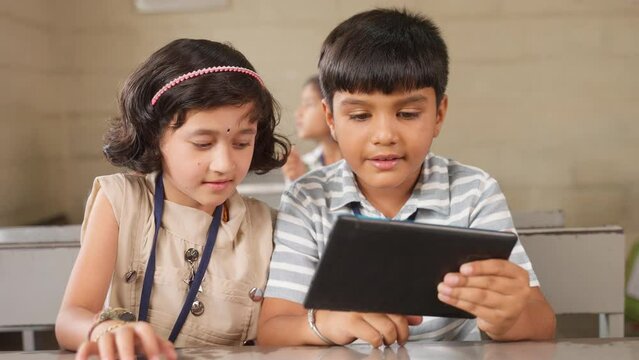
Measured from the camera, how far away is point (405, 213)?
126 centimetres

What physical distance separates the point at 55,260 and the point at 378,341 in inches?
33.2

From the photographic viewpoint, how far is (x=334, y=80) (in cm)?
125

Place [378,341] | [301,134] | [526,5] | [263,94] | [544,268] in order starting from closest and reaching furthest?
1. [378,341]
2. [263,94]
3. [544,268]
4. [301,134]
5. [526,5]

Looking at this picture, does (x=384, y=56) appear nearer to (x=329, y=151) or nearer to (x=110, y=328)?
(x=110, y=328)

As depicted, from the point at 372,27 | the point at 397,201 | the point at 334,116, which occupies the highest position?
the point at 372,27

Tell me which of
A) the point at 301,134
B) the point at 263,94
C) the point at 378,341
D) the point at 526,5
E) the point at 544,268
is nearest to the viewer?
the point at 378,341

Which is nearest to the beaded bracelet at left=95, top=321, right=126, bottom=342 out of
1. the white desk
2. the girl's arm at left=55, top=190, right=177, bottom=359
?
the girl's arm at left=55, top=190, right=177, bottom=359

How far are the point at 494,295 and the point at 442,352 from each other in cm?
14

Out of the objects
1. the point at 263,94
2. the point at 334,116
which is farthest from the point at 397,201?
the point at 263,94

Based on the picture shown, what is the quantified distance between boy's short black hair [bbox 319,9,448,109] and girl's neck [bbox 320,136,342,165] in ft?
6.95

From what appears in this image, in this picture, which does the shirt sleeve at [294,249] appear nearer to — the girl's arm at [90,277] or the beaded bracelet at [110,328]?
the girl's arm at [90,277]

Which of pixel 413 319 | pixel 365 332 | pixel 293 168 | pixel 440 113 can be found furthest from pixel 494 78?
pixel 365 332

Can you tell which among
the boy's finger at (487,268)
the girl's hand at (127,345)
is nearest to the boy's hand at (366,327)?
the boy's finger at (487,268)

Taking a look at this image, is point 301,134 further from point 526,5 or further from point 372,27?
point 372,27
